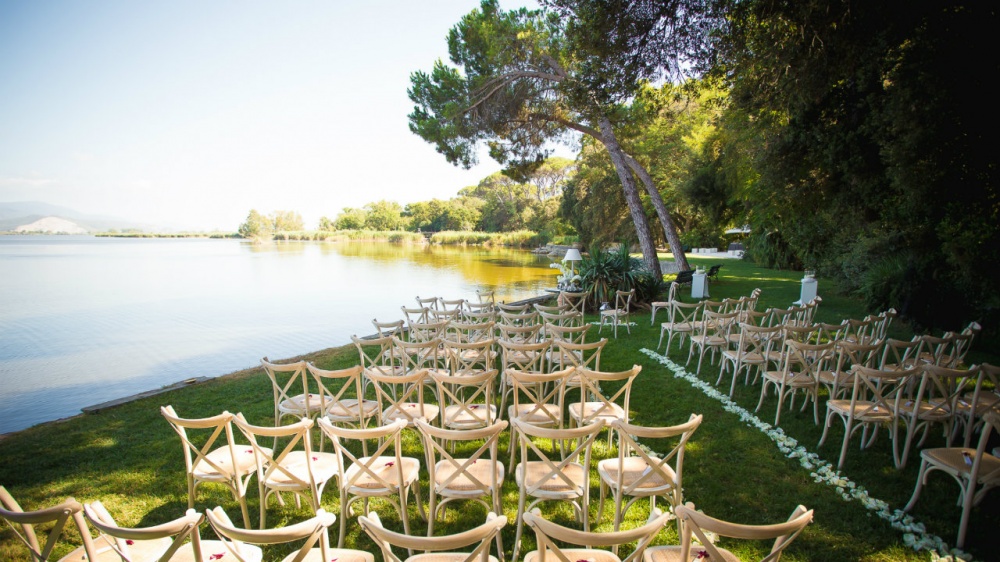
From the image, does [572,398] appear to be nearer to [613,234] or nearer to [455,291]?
[455,291]

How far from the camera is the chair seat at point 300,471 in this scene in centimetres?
316

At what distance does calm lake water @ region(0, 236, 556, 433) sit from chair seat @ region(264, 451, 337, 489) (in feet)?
17.7

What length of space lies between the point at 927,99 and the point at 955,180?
3.78 ft

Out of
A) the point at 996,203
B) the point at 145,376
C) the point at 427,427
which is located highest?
the point at 996,203

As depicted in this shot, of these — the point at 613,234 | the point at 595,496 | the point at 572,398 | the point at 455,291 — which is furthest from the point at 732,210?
the point at 595,496

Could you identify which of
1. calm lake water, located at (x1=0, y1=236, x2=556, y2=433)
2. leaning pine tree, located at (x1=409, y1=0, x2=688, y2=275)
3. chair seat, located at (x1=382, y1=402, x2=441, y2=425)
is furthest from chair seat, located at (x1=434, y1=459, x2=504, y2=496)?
leaning pine tree, located at (x1=409, y1=0, x2=688, y2=275)

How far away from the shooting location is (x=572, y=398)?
20.2ft

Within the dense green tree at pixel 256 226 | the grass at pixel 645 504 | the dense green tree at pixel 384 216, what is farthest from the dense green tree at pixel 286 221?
the grass at pixel 645 504

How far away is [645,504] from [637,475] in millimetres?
707

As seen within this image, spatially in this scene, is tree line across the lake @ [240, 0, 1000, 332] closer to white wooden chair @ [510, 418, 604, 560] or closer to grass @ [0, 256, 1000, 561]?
grass @ [0, 256, 1000, 561]

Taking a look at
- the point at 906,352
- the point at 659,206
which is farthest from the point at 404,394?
the point at 659,206

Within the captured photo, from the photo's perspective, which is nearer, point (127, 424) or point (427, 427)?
point (427, 427)

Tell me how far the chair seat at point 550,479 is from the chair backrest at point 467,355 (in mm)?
1537

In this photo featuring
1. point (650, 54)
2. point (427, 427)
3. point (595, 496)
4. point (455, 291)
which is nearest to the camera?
point (427, 427)
